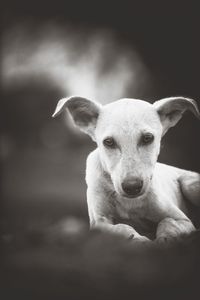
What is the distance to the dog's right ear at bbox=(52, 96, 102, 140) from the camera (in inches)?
103

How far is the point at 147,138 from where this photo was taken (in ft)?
7.90

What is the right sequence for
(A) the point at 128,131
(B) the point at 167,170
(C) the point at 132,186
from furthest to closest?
(B) the point at 167,170
(A) the point at 128,131
(C) the point at 132,186

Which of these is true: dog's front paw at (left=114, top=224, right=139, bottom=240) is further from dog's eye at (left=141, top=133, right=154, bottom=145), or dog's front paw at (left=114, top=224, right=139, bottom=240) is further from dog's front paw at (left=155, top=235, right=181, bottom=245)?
dog's eye at (left=141, top=133, right=154, bottom=145)

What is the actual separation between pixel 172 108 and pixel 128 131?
1.11 feet

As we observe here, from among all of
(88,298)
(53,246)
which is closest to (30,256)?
(53,246)

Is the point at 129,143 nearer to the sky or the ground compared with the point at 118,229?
nearer to the sky

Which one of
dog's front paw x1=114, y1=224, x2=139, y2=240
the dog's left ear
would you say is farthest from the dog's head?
dog's front paw x1=114, y1=224, x2=139, y2=240

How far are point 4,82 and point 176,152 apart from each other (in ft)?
3.37

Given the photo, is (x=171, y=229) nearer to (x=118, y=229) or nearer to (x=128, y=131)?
(x=118, y=229)

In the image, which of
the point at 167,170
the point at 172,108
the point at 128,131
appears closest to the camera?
the point at 128,131

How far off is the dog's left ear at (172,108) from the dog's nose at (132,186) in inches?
17.5

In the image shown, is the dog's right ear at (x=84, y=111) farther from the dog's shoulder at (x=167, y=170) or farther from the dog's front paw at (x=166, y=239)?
the dog's front paw at (x=166, y=239)

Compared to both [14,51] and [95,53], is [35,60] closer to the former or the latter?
[14,51]

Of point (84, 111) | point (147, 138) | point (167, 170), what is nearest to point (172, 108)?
point (147, 138)
